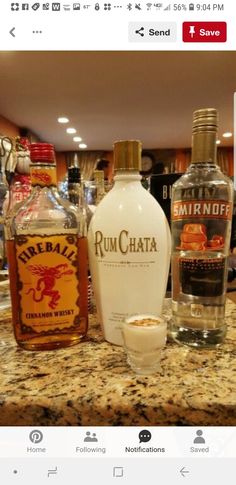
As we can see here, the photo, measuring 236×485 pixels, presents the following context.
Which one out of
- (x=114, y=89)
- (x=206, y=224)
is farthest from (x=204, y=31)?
(x=114, y=89)

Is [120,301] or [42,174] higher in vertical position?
[42,174]

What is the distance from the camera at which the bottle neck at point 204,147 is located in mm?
403

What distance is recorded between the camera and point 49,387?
0.33 m

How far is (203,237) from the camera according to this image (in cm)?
41

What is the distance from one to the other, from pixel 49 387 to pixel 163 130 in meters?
4.85

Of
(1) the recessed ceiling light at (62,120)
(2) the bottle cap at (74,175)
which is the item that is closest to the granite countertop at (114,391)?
(2) the bottle cap at (74,175)

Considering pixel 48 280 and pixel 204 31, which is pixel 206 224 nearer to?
pixel 48 280

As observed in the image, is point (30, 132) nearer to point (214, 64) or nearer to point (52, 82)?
point (52, 82)
